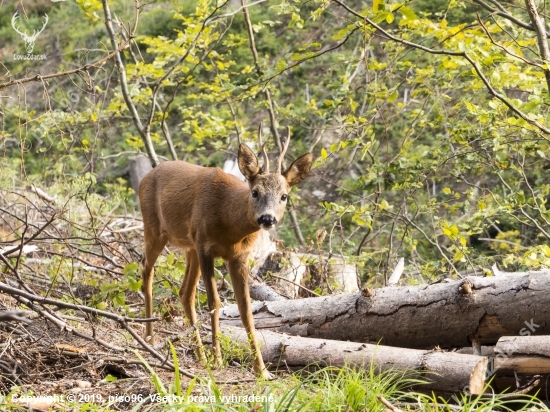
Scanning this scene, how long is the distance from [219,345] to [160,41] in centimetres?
460

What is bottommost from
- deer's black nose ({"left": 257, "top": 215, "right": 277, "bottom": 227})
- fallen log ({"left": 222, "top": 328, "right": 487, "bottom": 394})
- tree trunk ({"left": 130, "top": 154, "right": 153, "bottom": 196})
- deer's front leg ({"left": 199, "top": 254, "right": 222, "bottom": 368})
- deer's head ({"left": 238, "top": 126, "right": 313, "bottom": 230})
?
tree trunk ({"left": 130, "top": 154, "right": 153, "bottom": 196})

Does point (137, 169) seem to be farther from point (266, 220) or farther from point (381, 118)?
point (266, 220)

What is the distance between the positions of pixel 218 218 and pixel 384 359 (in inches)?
65.0

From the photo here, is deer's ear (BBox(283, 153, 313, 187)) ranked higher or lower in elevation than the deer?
higher

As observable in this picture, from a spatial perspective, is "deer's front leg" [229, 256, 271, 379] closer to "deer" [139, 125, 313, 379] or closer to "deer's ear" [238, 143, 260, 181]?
"deer" [139, 125, 313, 379]

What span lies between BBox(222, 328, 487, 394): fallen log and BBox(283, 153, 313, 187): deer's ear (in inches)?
47.0

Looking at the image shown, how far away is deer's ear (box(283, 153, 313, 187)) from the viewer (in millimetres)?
5918

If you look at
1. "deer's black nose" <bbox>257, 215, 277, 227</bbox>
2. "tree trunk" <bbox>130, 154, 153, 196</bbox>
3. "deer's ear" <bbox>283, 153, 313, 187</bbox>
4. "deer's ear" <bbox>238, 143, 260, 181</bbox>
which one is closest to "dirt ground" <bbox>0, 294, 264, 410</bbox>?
"deer's black nose" <bbox>257, 215, 277, 227</bbox>

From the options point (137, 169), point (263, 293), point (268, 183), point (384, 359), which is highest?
point (268, 183)

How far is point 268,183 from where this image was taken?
5.77 meters

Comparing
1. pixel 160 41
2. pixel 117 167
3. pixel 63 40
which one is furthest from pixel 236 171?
pixel 63 40

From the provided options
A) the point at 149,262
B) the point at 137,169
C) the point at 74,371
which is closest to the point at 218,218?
the point at 149,262

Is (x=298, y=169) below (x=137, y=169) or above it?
above

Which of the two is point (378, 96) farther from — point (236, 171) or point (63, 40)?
point (63, 40)
